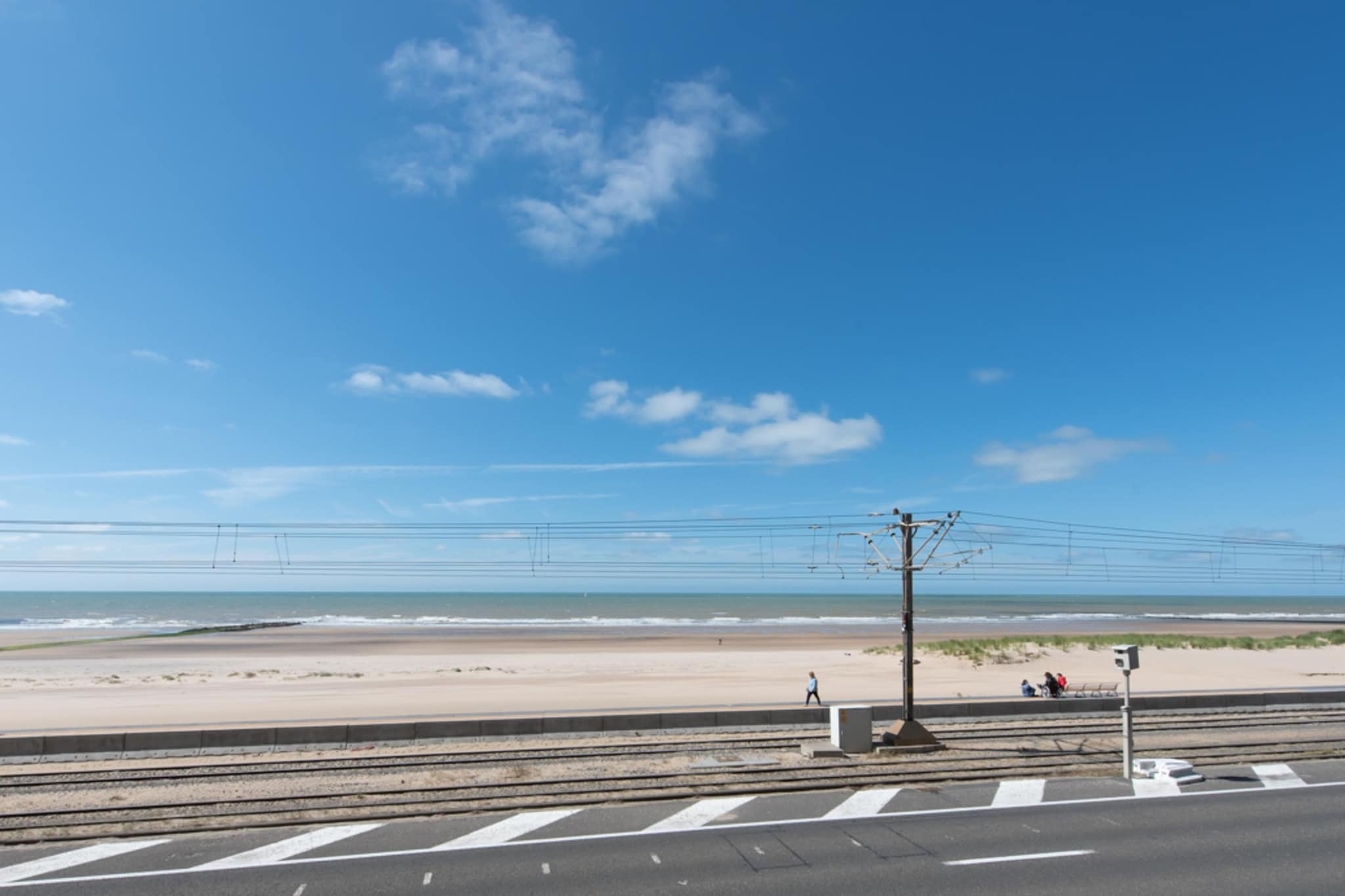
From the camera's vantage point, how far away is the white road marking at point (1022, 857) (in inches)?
482

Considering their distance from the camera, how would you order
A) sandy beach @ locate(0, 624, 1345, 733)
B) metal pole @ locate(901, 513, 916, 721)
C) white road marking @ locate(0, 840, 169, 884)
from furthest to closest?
sandy beach @ locate(0, 624, 1345, 733) → metal pole @ locate(901, 513, 916, 721) → white road marking @ locate(0, 840, 169, 884)

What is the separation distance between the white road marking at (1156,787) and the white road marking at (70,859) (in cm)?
1876

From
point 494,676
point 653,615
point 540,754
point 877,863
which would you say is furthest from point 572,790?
point 653,615

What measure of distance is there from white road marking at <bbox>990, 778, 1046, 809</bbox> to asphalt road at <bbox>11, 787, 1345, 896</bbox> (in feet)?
3.13

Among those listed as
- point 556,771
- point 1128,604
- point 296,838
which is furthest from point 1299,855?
point 1128,604

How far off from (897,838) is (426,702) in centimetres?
2481

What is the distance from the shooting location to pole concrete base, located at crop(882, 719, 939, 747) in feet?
70.1

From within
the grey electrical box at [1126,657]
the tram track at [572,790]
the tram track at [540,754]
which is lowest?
A: the tram track at [540,754]

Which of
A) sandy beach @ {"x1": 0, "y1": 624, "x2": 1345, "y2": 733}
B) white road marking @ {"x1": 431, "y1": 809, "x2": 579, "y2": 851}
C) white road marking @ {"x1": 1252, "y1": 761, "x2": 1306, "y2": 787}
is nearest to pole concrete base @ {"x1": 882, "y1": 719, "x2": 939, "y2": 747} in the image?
white road marking @ {"x1": 1252, "y1": 761, "x2": 1306, "y2": 787}

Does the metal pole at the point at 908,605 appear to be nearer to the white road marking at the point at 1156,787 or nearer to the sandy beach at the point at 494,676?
the white road marking at the point at 1156,787

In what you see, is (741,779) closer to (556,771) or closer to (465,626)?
(556,771)

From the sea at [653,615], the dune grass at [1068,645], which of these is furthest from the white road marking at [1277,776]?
the sea at [653,615]

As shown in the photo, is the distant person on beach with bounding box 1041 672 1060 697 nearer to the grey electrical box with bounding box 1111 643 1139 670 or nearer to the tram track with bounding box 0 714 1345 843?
the tram track with bounding box 0 714 1345 843

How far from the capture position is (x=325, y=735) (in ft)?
74.2
